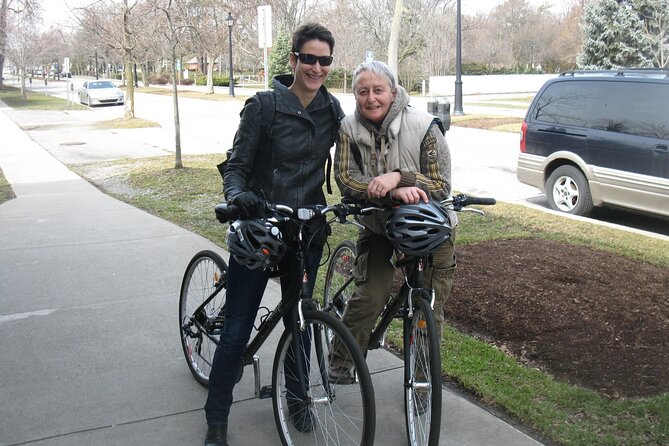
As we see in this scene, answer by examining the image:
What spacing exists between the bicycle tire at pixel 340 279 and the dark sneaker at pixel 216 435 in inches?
37.1

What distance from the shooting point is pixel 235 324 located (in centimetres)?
337

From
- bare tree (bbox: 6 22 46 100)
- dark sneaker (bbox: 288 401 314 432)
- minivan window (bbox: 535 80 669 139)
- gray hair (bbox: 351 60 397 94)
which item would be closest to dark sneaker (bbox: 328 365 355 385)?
dark sneaker (bbox: 288 401 314 432)

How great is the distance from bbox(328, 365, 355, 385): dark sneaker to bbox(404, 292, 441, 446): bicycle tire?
0.27 m

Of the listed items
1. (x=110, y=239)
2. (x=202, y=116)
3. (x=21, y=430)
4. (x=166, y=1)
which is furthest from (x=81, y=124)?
(x=21, y=430)

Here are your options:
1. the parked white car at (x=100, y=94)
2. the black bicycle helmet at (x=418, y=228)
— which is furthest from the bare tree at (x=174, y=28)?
the parked white car at (x=100, y=94)

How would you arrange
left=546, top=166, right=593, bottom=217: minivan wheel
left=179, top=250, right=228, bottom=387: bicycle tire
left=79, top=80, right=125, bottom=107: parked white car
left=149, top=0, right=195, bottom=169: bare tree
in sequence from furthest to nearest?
left=79, top=80, right=125, bottom=107: parked white car < left=149, top=0, right=195, bottom=169: bare tree < left=546, top=166, right=593, bottom=217: minivan wheel < left=179, top=250, right=228, bottom=387: bicycle tire

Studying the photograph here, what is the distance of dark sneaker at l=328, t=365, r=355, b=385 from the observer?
3164mm

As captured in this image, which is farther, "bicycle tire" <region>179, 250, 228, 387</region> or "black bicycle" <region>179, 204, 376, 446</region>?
"bicycle tire" <region>179, 250, 228, 387</region>

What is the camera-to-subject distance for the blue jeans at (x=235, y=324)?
11.0 feet

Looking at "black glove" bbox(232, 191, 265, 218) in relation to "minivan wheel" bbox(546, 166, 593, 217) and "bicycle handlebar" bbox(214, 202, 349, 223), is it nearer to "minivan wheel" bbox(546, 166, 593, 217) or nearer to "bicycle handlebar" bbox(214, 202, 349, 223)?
"bicycle handlebar" bbox(214, 202, 349, 223)

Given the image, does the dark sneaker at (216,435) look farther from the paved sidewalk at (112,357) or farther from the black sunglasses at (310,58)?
the black sunglasses at (310,58)

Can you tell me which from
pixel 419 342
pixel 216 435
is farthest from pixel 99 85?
pixel 419 342

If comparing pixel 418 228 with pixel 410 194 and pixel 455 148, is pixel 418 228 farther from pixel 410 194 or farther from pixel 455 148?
pixel 455 148

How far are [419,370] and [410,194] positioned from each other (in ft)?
2.78
